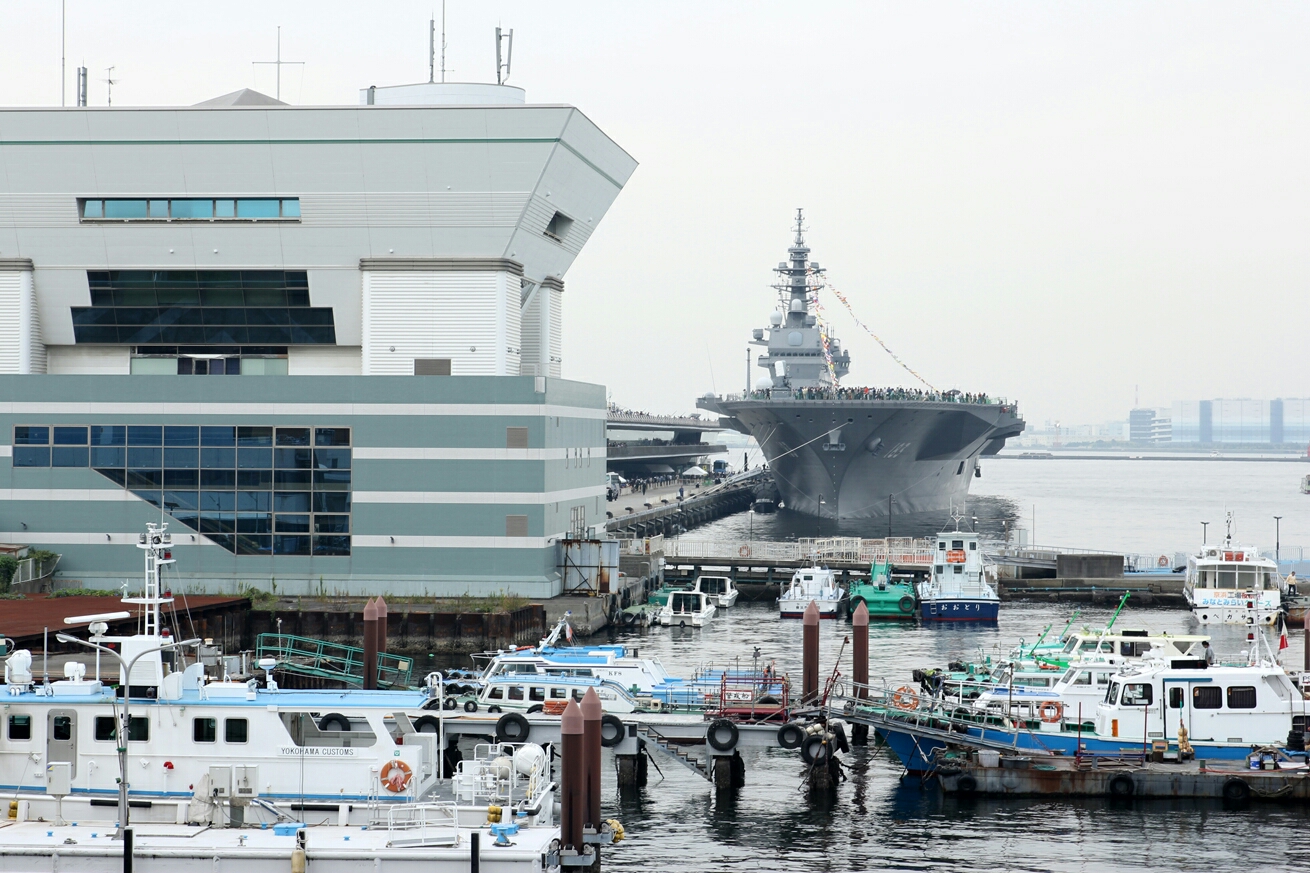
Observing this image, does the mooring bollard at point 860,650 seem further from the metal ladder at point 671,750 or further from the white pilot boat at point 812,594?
the white pilot boat at point 812,594

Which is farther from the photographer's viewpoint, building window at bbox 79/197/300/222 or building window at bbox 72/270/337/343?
building window at bbox 72/270/337/343

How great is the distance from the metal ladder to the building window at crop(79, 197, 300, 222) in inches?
1191

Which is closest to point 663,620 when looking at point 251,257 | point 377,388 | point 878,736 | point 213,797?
point 377,388

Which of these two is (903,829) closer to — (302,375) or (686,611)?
(302,375)

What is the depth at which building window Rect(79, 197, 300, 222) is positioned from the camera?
5744 centimetres

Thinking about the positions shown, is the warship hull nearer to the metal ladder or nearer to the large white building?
the large white building

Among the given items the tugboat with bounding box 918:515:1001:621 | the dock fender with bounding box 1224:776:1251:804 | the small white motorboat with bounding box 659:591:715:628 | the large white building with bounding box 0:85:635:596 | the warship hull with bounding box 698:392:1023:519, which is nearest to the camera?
the dock fender with bounding box 1224:776:1251:804

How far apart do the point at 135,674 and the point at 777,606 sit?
49.5 meters

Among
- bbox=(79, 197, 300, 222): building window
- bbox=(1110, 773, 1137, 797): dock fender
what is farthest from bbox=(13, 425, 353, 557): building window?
bbox=(1110, 773, 1137, 797): dock fender

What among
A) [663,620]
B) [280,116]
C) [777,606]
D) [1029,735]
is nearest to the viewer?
[1029,735]

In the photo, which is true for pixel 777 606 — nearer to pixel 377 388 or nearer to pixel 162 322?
pixel 377 388

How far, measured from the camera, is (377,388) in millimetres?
56594

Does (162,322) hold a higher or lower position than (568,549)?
Answer: higher

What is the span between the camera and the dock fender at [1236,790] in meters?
33.2
